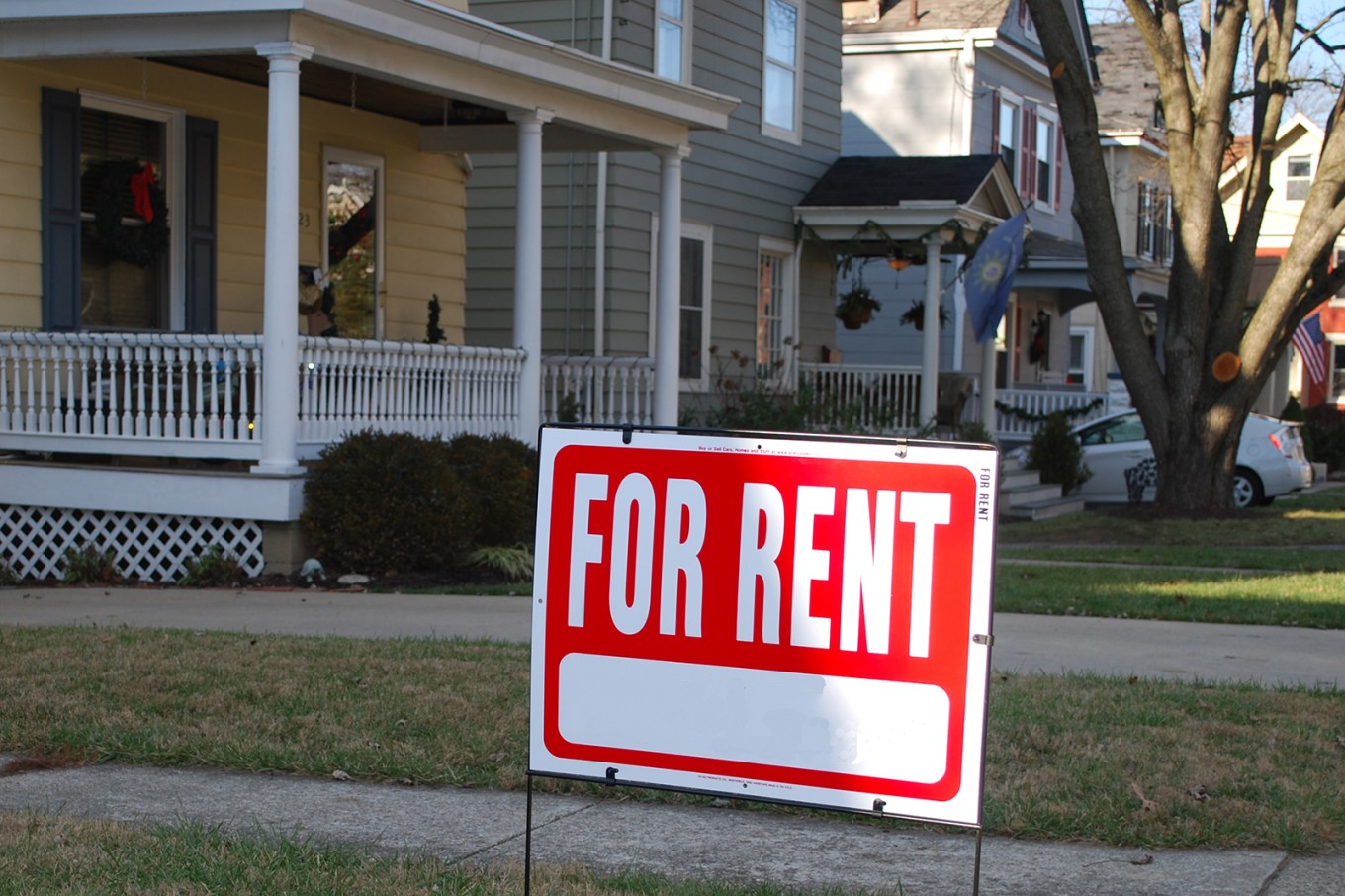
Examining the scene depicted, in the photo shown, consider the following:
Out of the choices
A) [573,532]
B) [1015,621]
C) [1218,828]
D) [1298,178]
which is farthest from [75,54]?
[1298,178]

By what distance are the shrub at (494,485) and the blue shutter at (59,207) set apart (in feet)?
10.8

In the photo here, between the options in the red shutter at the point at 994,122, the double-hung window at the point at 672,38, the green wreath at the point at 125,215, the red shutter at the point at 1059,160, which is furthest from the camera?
the red shutter at the point at 1059,160

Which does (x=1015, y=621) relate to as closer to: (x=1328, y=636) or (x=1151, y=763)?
(x=1328, y=636)

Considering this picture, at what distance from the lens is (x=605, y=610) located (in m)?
4.09

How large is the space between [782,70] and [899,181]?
212cm

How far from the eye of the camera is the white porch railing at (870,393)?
65.9ft

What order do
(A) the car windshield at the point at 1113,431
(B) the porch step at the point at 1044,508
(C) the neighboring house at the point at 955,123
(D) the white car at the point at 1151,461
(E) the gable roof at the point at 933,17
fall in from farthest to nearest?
1. (C) the neighboring house at the point at 955,123
2. (E) the gable roof at the point at 933,17
3. (A) the car windshield at the point at 1113,431
4. (D) the white car at the point at 1151,461
5. (B) the porch step at the point at 1044,508

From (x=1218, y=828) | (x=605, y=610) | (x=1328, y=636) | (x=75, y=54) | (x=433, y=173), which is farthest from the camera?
(x=433, y=173)

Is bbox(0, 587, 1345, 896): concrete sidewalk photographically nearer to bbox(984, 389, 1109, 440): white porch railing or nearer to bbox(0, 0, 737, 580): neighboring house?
bbox(0, 0, 737, 580): neighboring house

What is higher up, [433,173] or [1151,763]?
[433,173]

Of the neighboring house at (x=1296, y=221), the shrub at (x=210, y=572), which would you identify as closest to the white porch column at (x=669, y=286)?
the shrub at (x=210, y=572)

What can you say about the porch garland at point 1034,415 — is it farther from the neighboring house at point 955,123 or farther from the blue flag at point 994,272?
the blue flag at point 994,272

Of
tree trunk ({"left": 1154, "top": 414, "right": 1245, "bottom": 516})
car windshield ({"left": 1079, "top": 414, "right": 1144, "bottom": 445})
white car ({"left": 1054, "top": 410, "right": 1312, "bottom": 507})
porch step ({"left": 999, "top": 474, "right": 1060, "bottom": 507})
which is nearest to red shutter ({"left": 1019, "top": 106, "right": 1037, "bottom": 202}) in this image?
car windshield ({"left": 1079, "top": 414, "right": 1144, "bottom": 445})

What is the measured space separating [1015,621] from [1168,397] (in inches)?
311
